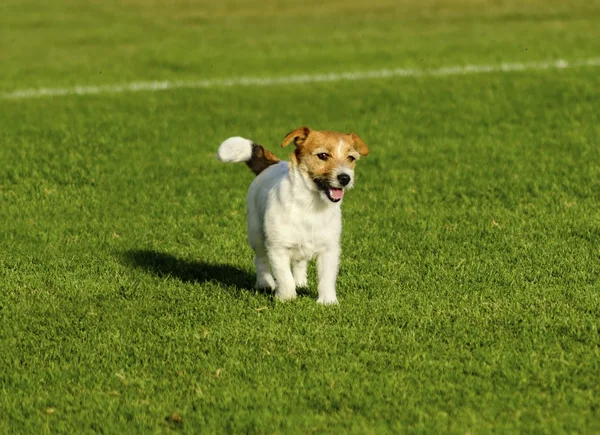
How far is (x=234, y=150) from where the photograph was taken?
32.6 feet

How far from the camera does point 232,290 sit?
9.57 m

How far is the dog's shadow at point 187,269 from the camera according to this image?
1011cm

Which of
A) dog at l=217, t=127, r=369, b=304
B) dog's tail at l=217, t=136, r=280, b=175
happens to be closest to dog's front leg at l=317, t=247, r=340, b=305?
dog at l=217, t=127, r=369, b=304

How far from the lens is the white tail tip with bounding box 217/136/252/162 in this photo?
9938 mm

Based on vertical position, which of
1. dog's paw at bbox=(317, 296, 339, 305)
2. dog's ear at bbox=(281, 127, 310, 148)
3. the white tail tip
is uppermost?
dog's ear at bbox=(281, 127, 310, 148)

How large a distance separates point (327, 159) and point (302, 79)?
1288cm

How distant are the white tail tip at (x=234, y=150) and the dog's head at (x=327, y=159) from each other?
1.36 m

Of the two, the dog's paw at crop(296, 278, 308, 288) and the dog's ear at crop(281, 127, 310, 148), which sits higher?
the dog's ear at crop(281, 127, 310, 148)

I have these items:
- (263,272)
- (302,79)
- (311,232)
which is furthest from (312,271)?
(302,79)

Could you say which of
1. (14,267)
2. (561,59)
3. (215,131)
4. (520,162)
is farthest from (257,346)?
(561,59)

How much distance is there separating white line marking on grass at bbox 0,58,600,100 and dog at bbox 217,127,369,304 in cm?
1170

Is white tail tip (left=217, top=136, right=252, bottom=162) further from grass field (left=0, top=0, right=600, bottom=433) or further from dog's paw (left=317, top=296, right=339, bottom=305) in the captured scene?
dog's paw (left=317, top=296, right=339, bottom=305)

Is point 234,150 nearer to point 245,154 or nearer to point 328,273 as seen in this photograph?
point 245,154

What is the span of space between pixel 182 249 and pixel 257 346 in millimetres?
3567
